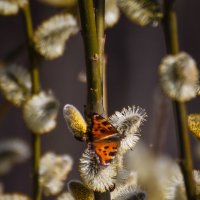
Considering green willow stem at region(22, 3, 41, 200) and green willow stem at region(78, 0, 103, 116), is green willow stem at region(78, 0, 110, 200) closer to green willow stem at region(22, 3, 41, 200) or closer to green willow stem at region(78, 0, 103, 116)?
green willow stem at region(78, 0, 103, 116)

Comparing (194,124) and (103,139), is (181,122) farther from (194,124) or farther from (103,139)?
(103,139)

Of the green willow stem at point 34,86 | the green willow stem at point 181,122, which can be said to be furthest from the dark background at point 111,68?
the green willow stem at point 181,122

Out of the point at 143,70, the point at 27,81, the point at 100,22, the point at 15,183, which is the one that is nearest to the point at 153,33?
the point at 143,70

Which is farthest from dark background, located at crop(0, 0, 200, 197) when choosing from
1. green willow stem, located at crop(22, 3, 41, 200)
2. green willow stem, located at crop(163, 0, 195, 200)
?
green willow stem, located at crop(163, 0, 195, 200)

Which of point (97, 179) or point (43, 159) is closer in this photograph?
point (97, 179)

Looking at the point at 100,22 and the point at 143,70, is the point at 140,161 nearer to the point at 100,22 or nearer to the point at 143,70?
the point at 100,22

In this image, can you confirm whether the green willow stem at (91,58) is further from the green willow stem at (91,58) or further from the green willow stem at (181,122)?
the green willow stem at (181,122)
